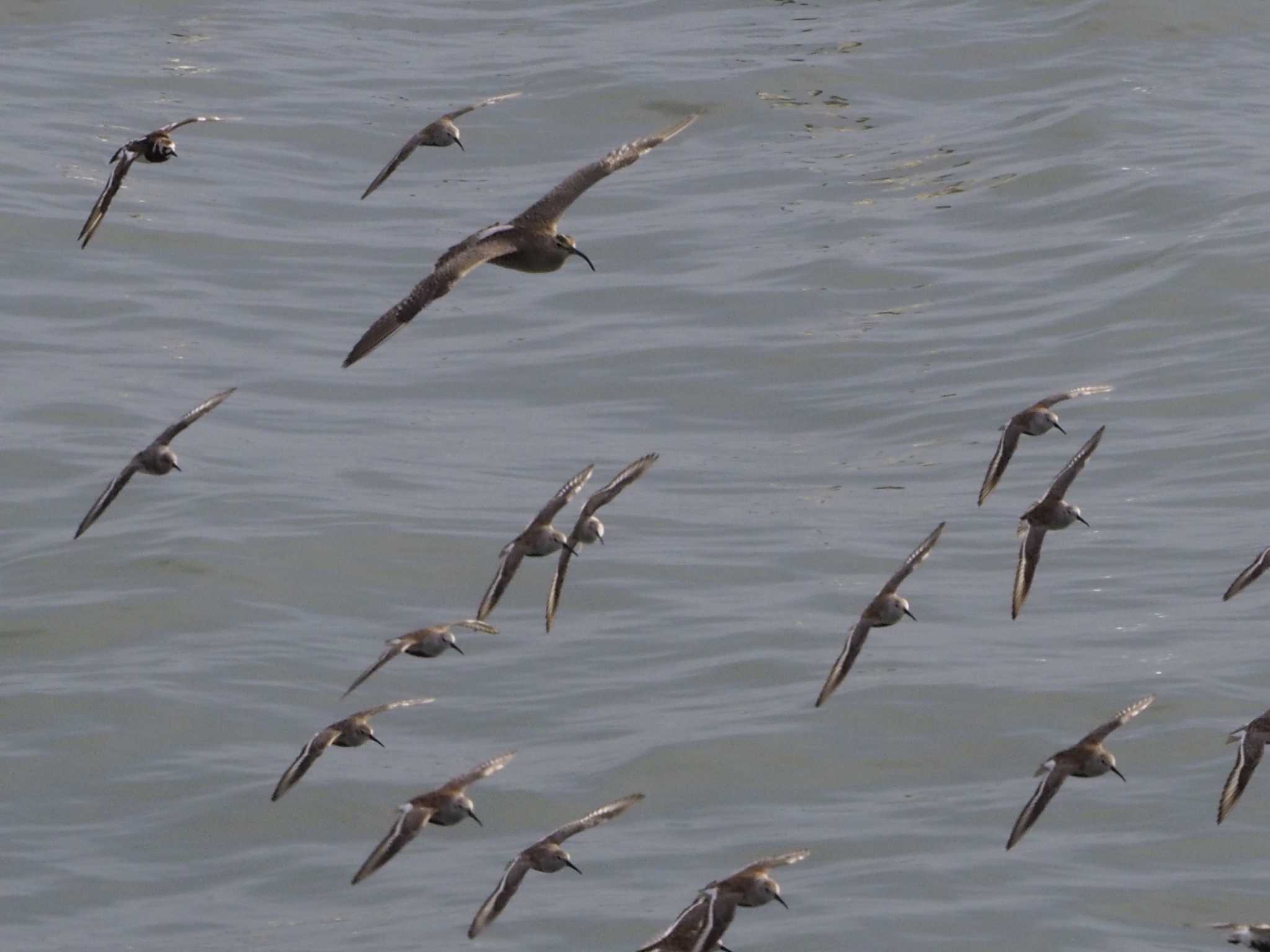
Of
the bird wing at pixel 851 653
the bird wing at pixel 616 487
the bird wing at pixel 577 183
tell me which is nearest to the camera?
the bird wing at pixel 851 653

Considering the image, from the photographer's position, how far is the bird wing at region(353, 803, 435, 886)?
38.0ft

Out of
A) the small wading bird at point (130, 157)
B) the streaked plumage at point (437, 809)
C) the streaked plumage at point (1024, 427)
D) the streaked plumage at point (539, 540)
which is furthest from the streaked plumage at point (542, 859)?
the small wading bird at point (130, 157)

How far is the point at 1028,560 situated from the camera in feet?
45.1

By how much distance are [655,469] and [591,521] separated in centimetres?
800

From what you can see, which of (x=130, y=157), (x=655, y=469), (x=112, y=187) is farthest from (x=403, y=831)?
(x=655, y=469)

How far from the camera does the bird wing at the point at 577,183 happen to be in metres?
13.8

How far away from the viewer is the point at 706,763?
53.2ft

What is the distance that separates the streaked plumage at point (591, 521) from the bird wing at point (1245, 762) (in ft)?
10.3

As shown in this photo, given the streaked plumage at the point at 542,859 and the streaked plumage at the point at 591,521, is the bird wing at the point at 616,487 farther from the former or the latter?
the streaked plumage at the point at 542,859

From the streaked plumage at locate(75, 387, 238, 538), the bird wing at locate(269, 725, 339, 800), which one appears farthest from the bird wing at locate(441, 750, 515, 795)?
the streaked plumage at locate(75, 387, 238, 538)

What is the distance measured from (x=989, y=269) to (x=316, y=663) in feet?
36.3

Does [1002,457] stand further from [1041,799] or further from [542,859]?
[542,859]

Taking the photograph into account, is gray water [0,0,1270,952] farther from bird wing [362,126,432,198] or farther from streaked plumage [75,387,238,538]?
bird wing [362,126,432,198]

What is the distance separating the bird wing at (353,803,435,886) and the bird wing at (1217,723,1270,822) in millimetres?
3654
